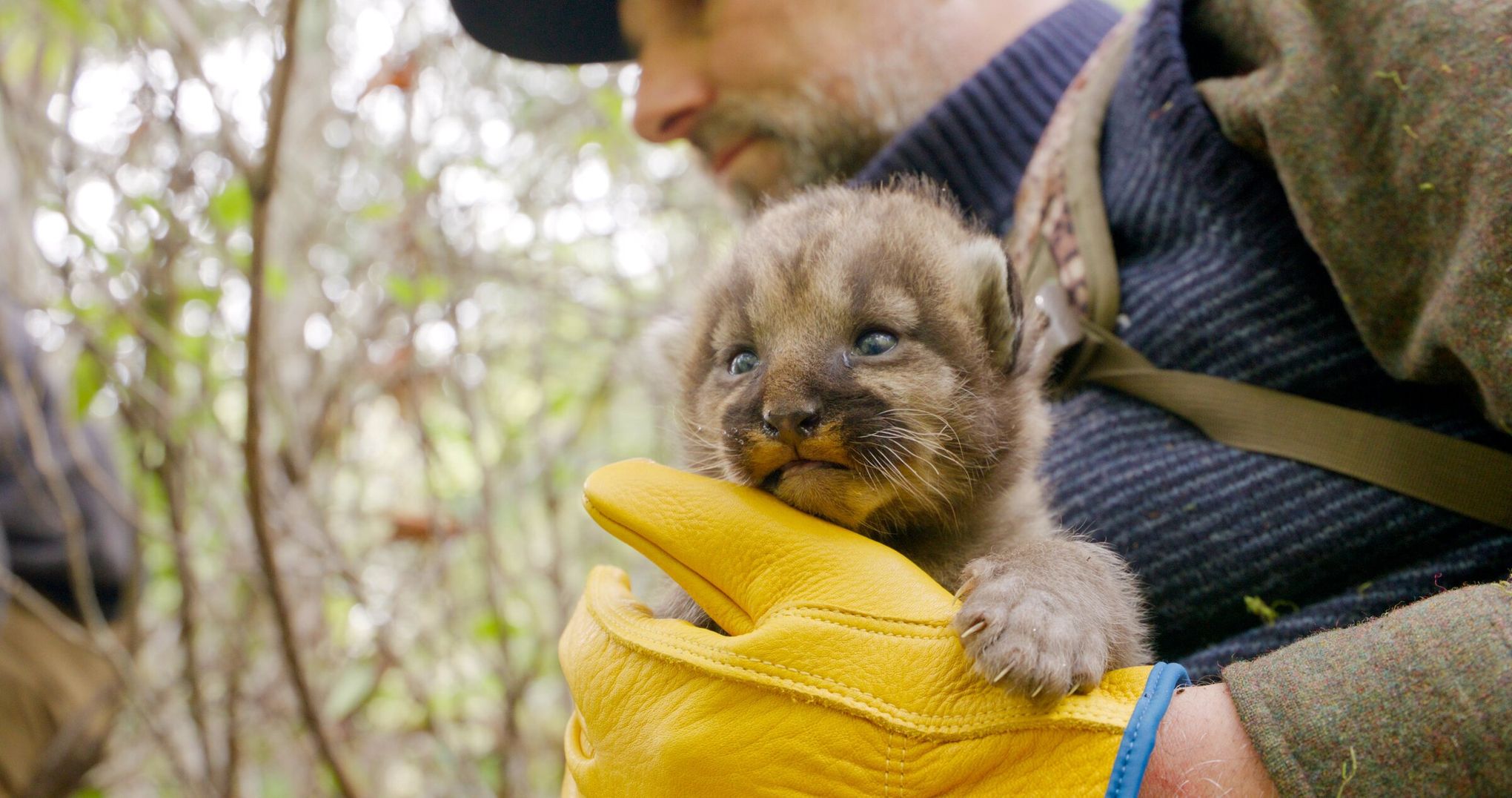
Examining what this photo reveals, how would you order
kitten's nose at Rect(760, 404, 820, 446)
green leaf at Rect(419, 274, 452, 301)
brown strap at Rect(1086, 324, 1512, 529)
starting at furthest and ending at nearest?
1. green leaf at Rect(419, 274, 452, 301)
2. brown strap at Rect(1086, 324, 1512, 529)
3. kitten's nose at Rect(760, 404, 820, 446)

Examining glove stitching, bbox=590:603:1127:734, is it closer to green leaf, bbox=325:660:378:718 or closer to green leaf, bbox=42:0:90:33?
green leaf, bbox=42:0:90:33

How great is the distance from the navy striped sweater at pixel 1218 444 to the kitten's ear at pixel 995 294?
515 mm

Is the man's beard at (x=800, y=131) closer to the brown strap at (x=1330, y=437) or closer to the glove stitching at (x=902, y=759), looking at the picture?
the brown strap at (x=1330, y=437)

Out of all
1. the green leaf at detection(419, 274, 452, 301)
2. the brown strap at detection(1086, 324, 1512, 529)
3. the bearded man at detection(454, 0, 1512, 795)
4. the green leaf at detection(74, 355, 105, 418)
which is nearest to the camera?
the bearded man at detection(454, 0, 1512, 795)

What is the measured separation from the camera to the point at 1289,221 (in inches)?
88.1

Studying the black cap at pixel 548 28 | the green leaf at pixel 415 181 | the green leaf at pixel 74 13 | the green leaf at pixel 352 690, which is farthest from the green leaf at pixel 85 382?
the black cap at pixel 548 28

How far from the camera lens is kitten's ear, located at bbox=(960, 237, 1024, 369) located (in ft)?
6.71

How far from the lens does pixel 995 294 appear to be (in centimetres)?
206

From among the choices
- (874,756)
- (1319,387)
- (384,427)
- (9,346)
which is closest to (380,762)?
(384,427)

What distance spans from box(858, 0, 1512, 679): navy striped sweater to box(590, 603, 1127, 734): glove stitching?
0.71 metres

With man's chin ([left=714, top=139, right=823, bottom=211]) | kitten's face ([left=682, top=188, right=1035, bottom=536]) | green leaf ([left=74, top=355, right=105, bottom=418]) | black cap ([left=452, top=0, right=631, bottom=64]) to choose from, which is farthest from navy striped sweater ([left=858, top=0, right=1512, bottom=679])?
green leaf ([left=74, top=355, right=105, bottom=418])

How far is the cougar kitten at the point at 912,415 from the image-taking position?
1.72m

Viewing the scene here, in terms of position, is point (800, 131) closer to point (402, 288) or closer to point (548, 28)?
point (548, 28)

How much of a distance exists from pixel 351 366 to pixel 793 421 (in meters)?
3.27
